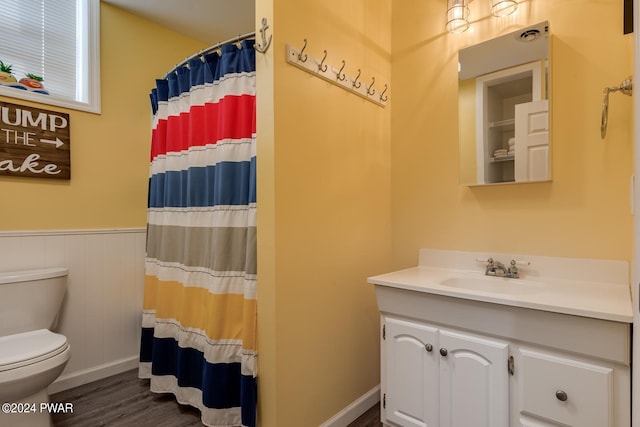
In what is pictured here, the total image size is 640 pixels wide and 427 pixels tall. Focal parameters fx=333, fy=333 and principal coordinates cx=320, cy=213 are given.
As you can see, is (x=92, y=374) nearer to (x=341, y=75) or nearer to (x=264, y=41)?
(x=264, y=41)

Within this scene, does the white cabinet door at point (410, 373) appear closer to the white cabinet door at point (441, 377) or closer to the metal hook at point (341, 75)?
the white cabinet door at point (441, 377)

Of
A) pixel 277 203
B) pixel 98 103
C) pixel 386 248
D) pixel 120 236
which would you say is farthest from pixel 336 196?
pixel 98 103

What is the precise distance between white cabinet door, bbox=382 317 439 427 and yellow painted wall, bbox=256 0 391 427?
0.91 feet

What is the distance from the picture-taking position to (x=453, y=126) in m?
1.90

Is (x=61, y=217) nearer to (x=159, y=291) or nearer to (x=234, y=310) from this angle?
(x=159, y=291)

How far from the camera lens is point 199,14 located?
2455mm

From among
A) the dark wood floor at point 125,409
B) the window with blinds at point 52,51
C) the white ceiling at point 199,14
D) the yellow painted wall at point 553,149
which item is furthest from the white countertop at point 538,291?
the window with blinds at point 52,51

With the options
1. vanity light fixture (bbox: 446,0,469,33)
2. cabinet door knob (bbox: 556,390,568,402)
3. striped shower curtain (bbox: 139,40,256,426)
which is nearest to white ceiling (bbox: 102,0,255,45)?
striped shower curtain (bbox: 139,40,256,426)

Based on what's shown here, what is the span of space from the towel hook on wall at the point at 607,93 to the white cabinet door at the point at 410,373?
113 cm

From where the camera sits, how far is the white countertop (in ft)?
3.66

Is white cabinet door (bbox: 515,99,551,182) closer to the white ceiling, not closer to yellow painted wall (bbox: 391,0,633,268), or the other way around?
yellow painted wall (bbox: 391,0,633,268)

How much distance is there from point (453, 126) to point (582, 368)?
1.29 metres

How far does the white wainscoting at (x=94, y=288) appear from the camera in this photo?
6.67 ft

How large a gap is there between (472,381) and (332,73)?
1557 millimetres
